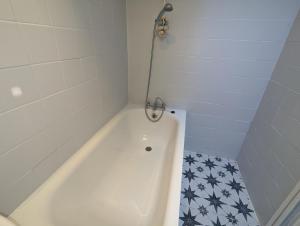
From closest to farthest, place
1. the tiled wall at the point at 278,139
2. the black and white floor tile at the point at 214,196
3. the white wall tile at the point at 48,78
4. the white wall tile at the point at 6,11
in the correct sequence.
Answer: the white wall tile at the point at 6,11 → the white wall tile at the point at 48,78 → the tiled wall at the point at 278,139 → the black and white floor tile at the point at 214,196

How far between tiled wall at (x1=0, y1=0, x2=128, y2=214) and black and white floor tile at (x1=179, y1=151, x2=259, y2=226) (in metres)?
1.01

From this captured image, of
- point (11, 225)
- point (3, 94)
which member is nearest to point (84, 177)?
point (11, 225)

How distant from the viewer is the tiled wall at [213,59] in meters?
1.22

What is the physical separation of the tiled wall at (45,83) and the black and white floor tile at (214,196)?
3.31ft

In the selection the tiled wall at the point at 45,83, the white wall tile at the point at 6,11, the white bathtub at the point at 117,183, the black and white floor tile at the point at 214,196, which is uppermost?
the white wall tile at the point at 6,11

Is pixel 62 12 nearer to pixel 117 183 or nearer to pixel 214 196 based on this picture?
pixel 117 183

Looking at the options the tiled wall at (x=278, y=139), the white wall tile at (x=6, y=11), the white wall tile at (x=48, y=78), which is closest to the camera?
the white wall tile at (x=6, y=11)

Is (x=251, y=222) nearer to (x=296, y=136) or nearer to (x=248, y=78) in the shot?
(x=296, y=136)

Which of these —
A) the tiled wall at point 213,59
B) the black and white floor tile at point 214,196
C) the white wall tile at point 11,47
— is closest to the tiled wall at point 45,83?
the white wall tile at point 11,47

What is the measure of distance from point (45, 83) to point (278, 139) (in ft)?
5.04

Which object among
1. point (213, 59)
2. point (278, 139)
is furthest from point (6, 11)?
point (278, 139)

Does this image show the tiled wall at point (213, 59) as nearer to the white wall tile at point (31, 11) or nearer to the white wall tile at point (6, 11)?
the white wall tile at point (31, 11)

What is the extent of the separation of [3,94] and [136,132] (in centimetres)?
Result: 134

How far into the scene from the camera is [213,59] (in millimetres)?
1407
